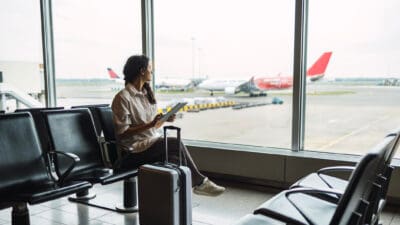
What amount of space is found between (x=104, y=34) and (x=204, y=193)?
2.73 meters

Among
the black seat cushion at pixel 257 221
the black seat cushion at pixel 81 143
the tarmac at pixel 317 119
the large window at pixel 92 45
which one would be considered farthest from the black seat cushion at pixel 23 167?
the large window at pixel 92 45

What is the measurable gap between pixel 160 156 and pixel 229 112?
50.3 inches

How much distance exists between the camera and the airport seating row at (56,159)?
87.7 inches

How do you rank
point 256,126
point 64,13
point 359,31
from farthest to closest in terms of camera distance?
point 64,13 → point 256,126 → point 359,31

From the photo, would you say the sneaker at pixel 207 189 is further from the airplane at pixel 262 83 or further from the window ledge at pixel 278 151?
the airplane at pixel 262 83

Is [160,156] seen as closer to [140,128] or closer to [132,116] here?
[140,128]

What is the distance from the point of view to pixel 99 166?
2.88 meters

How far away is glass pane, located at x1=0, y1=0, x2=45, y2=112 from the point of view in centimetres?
503

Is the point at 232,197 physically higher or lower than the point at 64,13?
lower

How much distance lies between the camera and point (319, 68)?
11.1ft

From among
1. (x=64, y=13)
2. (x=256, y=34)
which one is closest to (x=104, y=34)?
(x=64, y=13)

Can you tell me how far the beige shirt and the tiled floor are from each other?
58cm

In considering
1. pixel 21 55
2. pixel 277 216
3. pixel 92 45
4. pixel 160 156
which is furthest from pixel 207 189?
pixel 21 55

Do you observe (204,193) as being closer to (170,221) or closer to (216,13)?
(170,221)
